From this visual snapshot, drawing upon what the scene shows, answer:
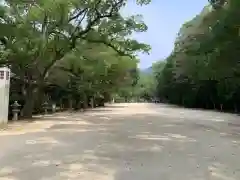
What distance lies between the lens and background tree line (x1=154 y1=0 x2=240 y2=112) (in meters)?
18.6

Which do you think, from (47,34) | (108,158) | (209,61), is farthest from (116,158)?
(209,61)

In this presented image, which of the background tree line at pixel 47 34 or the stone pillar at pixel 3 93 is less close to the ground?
the background tree line at pixel 47 34

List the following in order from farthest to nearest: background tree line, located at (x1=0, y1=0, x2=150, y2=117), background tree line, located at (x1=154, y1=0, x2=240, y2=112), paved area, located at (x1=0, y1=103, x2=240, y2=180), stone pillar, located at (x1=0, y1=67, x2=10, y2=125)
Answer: background tree line, located at (x1=0, y1=0, x2=150, y2=117)
background tree line, located at (x1=154, y1=0, x2=240, y2=112)
stone pillar, located at (x1=0, y1=67, x2=10, y2=125)
paved area, located at (x1=0, y1=103, x2=240, y2=180)

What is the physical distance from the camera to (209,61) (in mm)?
23172

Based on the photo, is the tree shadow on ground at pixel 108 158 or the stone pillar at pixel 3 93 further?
the stone pillar at pixel 3 93

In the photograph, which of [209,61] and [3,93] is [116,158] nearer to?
[3,93]

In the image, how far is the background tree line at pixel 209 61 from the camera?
18609 millimetres

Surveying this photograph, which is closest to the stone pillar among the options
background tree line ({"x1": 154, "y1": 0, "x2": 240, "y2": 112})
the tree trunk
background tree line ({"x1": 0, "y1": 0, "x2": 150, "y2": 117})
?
background tree line ({"x1": 0, "y1": 0, "x2": 150, "y2": 117})

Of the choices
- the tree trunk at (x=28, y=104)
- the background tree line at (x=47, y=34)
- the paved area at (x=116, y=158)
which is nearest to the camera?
the paved area at (x=116, y=158)

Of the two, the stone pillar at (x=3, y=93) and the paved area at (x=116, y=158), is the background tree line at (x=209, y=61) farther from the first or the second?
the stone pillar at (x=3, y=93)

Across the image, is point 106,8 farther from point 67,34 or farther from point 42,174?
point 42,174

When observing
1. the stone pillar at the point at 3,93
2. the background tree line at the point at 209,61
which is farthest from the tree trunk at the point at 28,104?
the background tree line at the point at 209,61

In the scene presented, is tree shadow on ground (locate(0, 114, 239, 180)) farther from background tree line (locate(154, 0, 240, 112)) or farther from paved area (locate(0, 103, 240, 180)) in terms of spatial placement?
background tree line (locate(154, 0, 240, 112))

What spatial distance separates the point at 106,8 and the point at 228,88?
1931 centimetres
